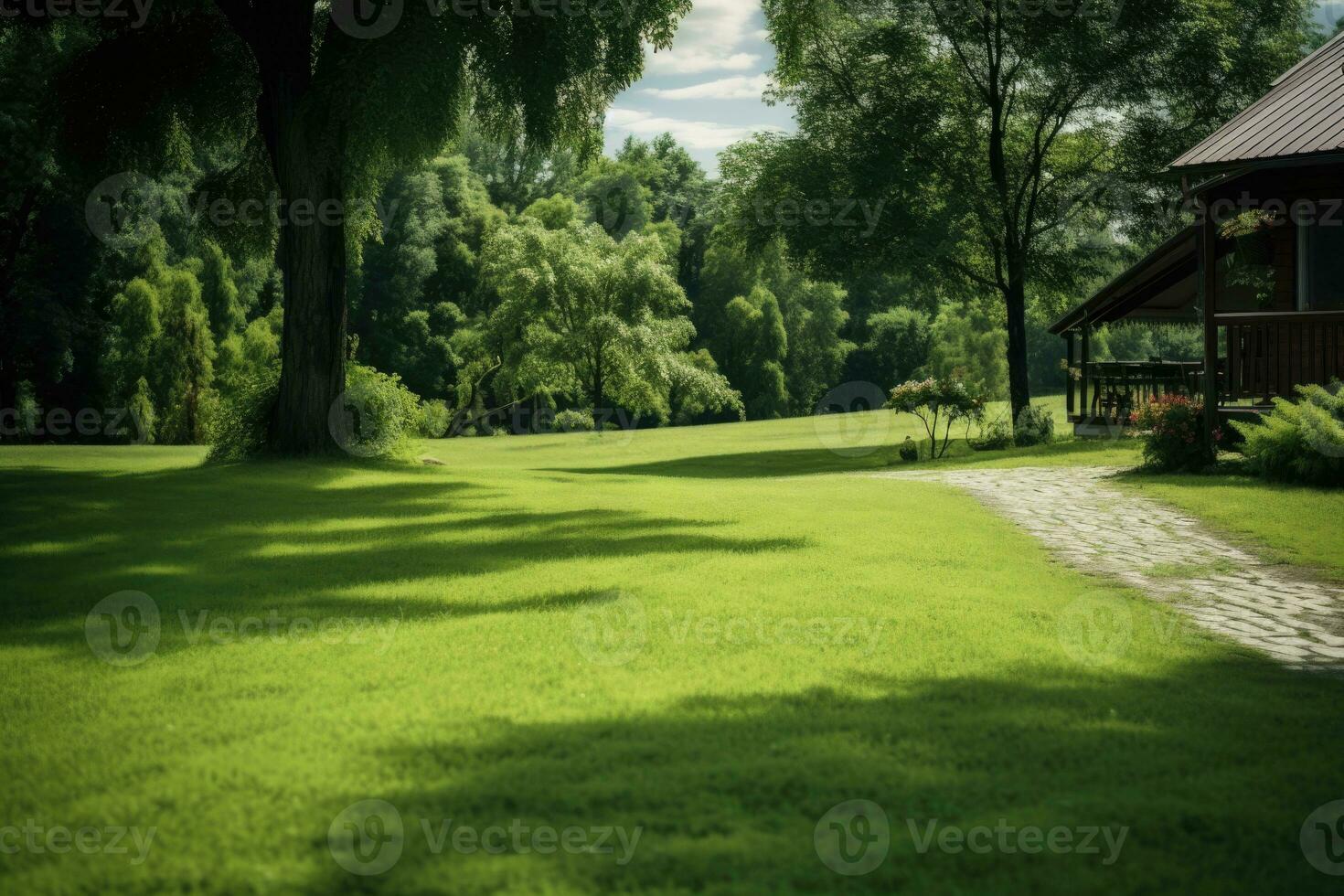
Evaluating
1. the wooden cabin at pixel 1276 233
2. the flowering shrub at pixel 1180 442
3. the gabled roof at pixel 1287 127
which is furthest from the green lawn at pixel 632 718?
the wooden cabin at pixel 1276 233

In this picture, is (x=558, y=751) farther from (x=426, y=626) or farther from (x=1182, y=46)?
(x=1182, y=46)

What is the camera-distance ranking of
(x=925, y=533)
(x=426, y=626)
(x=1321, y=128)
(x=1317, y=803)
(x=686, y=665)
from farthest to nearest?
(x=1321, y=128), (x=925, y=533), (x=426, y=626), (x=686, y=665), (x=1317, y=803)

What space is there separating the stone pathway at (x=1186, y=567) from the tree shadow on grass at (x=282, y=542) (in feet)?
11.2

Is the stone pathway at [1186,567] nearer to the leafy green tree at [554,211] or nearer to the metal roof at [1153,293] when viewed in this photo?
the metal roof at [1153,293]

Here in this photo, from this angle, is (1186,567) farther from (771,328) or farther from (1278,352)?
(771,328)

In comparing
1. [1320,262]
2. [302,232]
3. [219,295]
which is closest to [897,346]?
[219,295]

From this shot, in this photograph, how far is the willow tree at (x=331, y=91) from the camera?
16219 millimetres

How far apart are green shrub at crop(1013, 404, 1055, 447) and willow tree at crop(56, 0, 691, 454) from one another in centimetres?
1463

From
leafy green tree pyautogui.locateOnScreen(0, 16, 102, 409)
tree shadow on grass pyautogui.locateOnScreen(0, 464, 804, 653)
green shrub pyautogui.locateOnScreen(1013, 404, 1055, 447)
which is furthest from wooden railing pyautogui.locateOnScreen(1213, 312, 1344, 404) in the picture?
leafy green tree pyautogui.locateOnScreen(0, 16, 102, 409)

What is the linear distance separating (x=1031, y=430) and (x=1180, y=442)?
9.56 m

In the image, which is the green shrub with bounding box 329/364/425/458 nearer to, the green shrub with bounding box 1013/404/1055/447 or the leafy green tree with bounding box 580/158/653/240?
the green shrub with bounding box 1013/404/1055/447

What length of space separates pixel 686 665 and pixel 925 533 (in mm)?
6612

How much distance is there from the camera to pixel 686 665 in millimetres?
6172

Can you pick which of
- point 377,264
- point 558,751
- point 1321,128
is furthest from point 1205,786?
point 377,264
